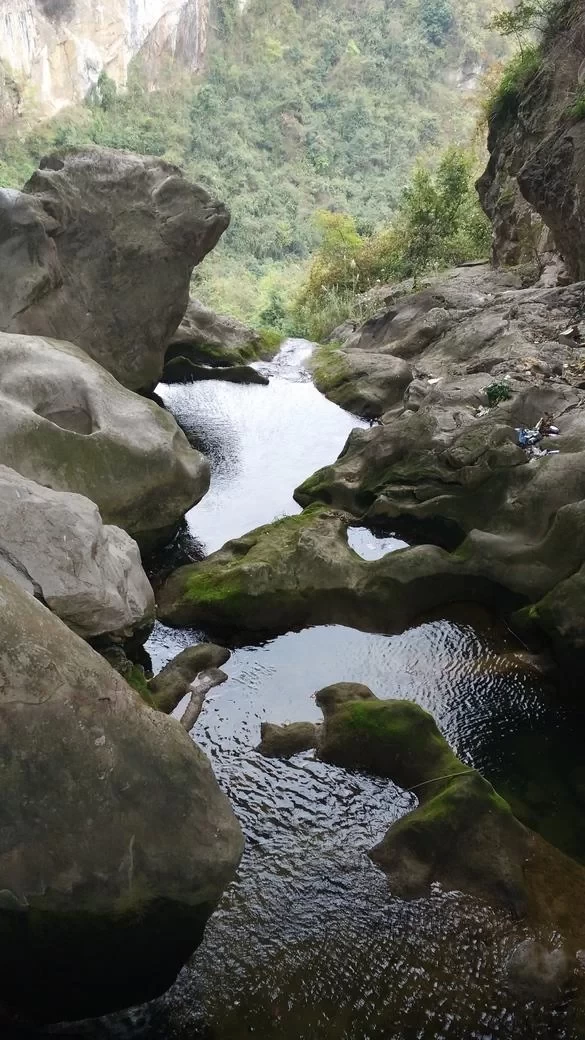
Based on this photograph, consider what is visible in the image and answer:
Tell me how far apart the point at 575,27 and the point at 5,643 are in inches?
862

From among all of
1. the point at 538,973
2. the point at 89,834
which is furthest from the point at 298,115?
the point at 89,834

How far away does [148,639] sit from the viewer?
31.5 feet

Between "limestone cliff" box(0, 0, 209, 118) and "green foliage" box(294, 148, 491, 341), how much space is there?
108ft

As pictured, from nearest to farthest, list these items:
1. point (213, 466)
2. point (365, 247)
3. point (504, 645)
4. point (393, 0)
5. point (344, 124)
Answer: point (504, 645) < point (213, 466) < point (365, 247) < point (344, 124) < point (393, 0)

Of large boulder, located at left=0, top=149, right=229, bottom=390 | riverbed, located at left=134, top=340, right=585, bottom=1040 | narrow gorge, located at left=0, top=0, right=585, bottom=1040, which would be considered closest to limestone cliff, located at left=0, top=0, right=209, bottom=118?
narrow gorge, located at left=0, top=0, right=585, bottom=1040

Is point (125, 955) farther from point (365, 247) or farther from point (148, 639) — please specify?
point (365, 247)

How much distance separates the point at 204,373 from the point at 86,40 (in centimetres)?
5056

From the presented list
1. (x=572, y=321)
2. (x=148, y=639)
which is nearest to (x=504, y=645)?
(x=148, y=639)

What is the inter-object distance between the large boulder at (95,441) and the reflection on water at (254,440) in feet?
4.36

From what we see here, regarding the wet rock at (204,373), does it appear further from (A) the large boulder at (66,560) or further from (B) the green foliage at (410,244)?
(A) the large boulder at (66,560)

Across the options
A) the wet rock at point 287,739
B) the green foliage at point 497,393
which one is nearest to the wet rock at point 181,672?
the wet rock at point 287,739

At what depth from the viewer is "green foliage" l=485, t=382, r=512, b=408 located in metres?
14.8

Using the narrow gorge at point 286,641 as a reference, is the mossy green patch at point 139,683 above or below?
below

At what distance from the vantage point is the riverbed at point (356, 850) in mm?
5398
